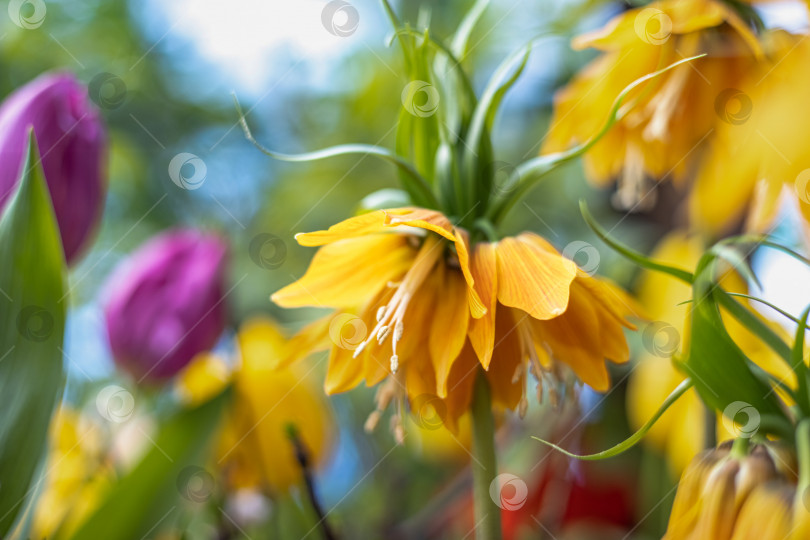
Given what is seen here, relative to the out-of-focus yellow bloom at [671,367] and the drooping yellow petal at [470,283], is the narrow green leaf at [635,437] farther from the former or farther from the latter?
the out-of-focus yellow bloom at [671,367]

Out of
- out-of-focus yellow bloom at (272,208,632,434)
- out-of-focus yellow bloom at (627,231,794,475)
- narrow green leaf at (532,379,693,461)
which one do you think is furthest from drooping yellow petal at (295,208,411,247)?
out-of-focus yellow bloom at (627,231,794,475)

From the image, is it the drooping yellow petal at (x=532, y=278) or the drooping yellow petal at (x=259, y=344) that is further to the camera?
the drooping yellow petal at (x=259, y=344)

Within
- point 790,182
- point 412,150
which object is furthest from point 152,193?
point 790,182

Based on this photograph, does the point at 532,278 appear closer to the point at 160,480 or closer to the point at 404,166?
the point at 404,166

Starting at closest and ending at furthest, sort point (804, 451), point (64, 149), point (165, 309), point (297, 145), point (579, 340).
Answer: point (804, 451)
point (579, 340)
point (64, 149)
point (165, 309)
point (297, 145)

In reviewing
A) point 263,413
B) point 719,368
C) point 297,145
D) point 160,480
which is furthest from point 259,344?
point 297,145

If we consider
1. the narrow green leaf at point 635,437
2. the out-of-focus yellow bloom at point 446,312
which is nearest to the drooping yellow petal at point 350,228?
the out-of-focus yellow bloom at point 446,312
